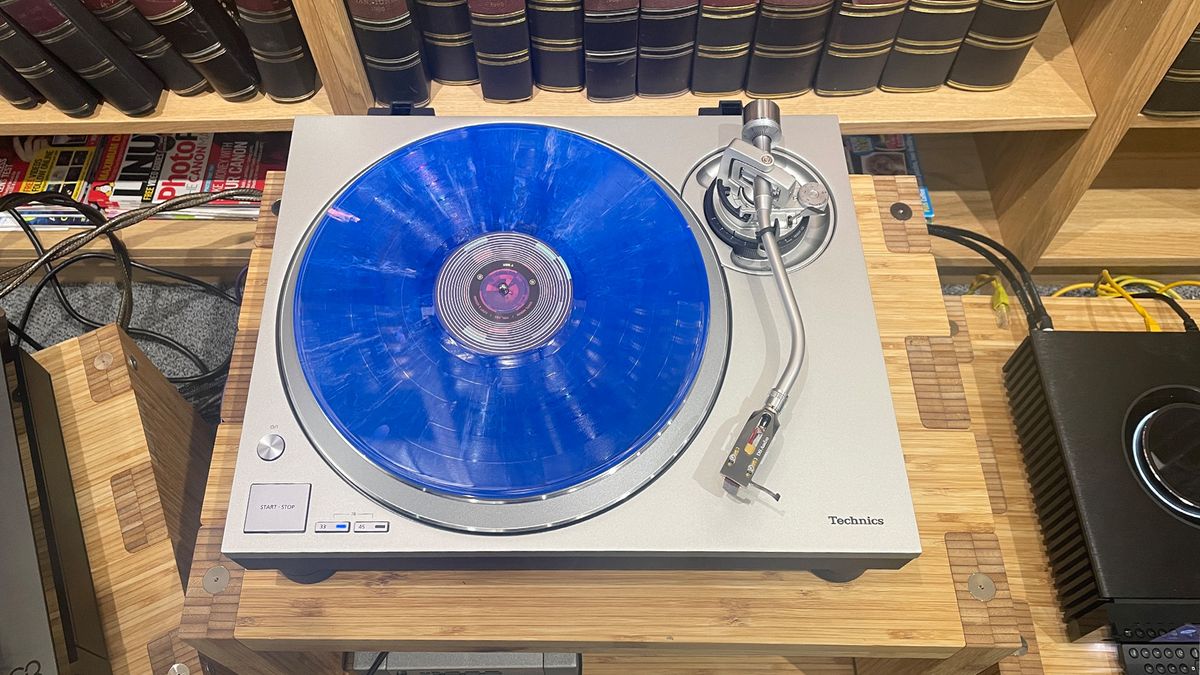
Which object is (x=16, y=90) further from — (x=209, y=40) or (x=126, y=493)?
(x=126, y=493)

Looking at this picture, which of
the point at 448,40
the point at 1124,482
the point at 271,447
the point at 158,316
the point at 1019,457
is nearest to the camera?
→ the point at 271,447

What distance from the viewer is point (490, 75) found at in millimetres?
977

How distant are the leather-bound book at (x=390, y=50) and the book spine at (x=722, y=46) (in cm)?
34

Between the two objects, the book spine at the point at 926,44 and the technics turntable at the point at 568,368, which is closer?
the technics turntable at the point at 568,368

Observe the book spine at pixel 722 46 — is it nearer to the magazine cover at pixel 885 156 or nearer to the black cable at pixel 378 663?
the magazine cover at pixel 885 156

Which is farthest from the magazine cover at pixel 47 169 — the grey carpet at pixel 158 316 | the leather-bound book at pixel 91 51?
the leather-bound book at pixel 91 51

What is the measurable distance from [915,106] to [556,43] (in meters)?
0.49

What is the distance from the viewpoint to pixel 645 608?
0.66 m

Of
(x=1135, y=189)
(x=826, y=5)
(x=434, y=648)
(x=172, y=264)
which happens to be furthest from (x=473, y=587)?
(x=1135, y=189)

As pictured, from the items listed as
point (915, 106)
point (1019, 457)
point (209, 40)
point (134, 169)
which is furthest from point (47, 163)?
point (1019, 457)

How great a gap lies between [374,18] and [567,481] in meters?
0.61

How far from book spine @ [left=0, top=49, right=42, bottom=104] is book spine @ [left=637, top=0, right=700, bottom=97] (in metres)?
0.83

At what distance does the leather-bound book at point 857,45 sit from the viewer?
0.92 m

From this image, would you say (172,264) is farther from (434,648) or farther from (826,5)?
(826,5)
